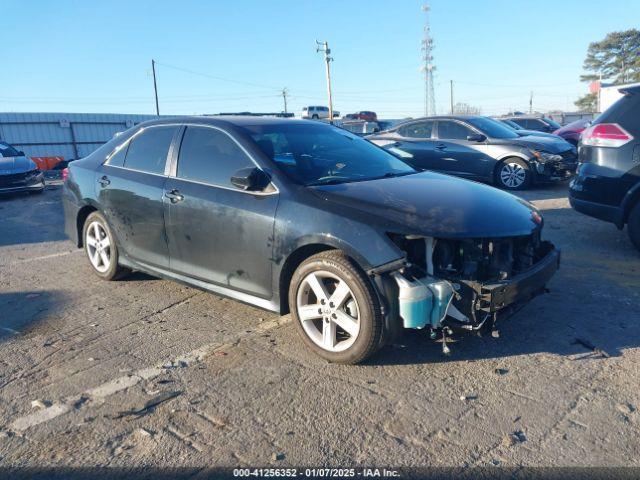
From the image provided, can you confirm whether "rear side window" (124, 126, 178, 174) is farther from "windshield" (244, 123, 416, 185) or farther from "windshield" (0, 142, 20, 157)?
"windshield" (0, 142, 20, 157)

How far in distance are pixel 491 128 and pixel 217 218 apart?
8607 mm

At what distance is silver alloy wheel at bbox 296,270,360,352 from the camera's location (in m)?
3.44

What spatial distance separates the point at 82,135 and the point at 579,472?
27.0 m

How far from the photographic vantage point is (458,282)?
3.30 m

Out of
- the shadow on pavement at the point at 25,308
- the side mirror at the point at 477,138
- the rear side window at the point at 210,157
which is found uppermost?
the rear side window at the point at 210,157

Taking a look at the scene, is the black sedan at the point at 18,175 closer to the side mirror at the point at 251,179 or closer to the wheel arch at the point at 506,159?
the wheel arch at the point at 506,159

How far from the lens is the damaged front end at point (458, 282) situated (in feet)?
10.6

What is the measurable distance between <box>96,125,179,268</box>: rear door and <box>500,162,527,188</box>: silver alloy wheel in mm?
7727

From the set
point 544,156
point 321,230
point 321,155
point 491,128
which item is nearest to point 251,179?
point 321,230

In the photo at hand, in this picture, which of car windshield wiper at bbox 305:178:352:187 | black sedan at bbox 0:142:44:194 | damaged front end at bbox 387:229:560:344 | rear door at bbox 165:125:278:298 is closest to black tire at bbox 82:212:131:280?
rear door at bbox 165:125:278:298

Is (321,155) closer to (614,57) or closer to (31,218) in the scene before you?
(31,218)

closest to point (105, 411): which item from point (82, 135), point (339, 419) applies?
point (339, 419)

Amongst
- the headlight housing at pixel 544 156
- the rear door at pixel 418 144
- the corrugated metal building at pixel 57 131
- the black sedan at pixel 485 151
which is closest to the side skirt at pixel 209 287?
the black sedan at pixel 485 151

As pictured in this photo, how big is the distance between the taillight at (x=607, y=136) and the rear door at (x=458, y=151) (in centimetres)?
471
